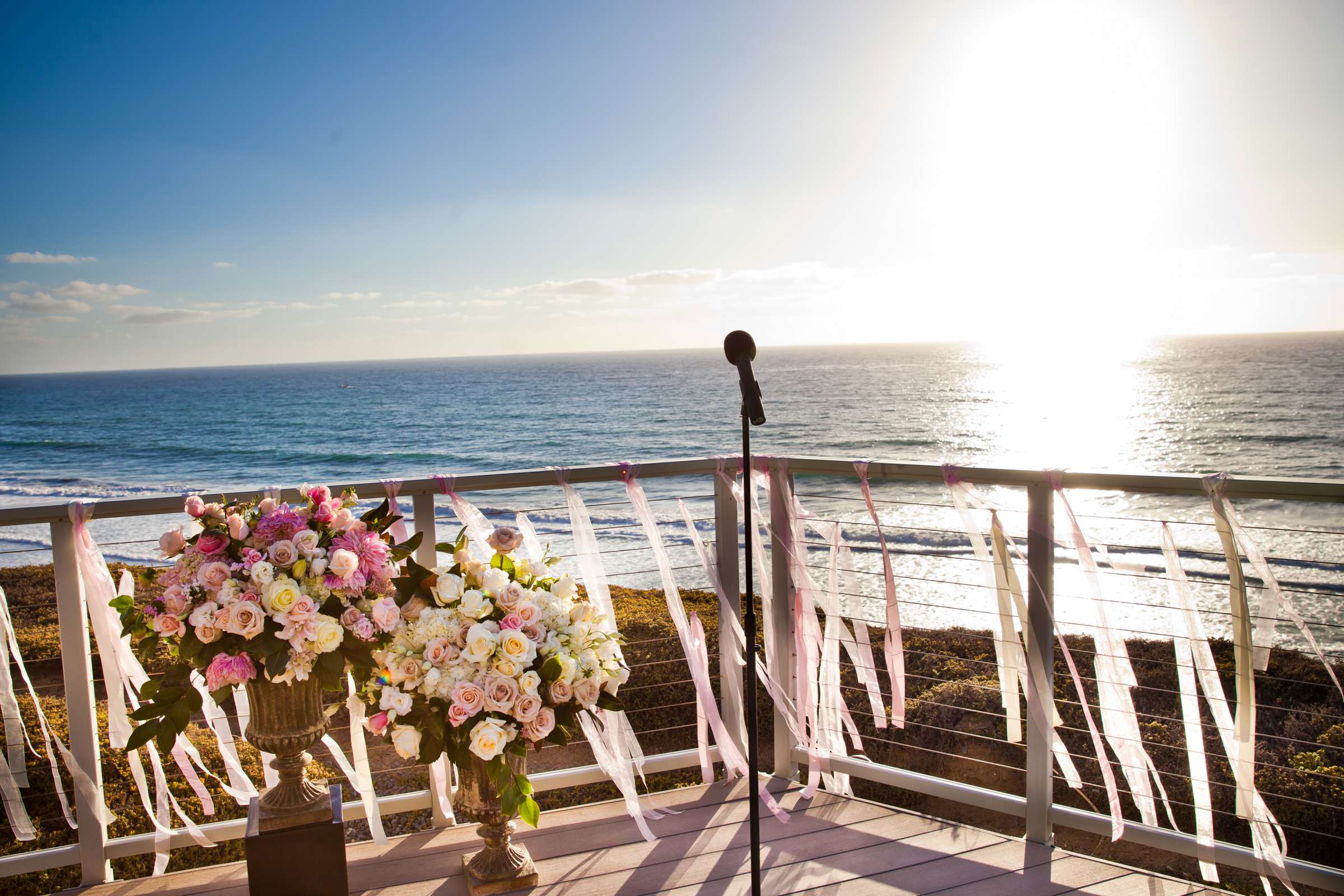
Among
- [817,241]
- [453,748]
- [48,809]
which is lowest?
[48,809]

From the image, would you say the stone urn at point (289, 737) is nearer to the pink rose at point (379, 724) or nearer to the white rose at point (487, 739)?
the pink rose at point (379, 724)

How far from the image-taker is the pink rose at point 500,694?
2068 millimetres

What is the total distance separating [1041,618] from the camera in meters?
2.45

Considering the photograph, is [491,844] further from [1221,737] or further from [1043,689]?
[1221,737]

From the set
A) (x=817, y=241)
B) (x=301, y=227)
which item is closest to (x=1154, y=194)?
(x=817, y=241)

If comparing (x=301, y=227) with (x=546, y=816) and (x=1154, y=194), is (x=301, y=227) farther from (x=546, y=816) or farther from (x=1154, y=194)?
(x=546, y=816)

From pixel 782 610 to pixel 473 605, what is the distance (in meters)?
1.18

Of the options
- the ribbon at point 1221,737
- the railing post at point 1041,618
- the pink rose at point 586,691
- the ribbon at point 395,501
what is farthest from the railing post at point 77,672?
the ribbon at point 1221,737

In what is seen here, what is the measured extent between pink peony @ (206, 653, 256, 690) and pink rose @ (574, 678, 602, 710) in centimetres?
77

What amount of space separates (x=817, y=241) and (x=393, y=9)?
2201 cm

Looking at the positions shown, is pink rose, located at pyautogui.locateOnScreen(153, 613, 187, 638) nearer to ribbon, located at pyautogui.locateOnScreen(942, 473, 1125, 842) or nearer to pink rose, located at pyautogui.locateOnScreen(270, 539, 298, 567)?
pink rose, located at pyautogui.locateOnScreen(270, 539, 298, 567)

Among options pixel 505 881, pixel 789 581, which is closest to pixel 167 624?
pixel 505 881

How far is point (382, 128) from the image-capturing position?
30.7 meters

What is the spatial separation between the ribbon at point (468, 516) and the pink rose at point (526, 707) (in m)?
0.54
